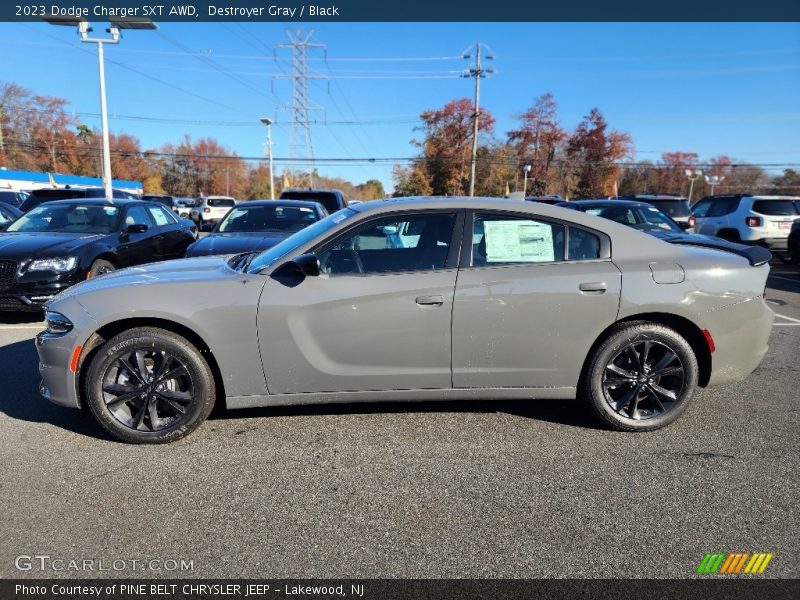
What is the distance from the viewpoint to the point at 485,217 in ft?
11.8

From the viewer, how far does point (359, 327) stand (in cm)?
335

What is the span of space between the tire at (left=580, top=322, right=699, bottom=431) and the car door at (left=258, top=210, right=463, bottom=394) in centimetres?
106

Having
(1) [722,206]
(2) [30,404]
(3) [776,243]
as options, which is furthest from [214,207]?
(2) [30,404]

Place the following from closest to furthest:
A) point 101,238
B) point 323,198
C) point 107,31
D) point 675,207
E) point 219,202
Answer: point 101,238
point 323,198
point 675,207
point 107,31
point 219,202

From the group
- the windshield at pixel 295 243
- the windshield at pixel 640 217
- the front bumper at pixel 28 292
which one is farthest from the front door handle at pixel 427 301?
the windshield at pixel 640 217

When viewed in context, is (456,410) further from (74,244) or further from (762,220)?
(762,220)

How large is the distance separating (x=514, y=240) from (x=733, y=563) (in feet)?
7.04

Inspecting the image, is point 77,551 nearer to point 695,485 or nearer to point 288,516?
point 288,516

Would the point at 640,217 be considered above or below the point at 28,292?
above

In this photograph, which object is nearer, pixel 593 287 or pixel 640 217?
pixel 593 287

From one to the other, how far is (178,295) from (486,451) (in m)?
2.23

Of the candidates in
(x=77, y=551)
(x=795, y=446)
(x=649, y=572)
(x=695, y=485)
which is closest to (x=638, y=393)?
(x=695, y=485)

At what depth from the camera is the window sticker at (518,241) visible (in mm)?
3539

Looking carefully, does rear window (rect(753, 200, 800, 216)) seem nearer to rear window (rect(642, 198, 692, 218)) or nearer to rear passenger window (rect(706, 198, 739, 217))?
rear passenger window (rect(706, 198, 739, 217))
